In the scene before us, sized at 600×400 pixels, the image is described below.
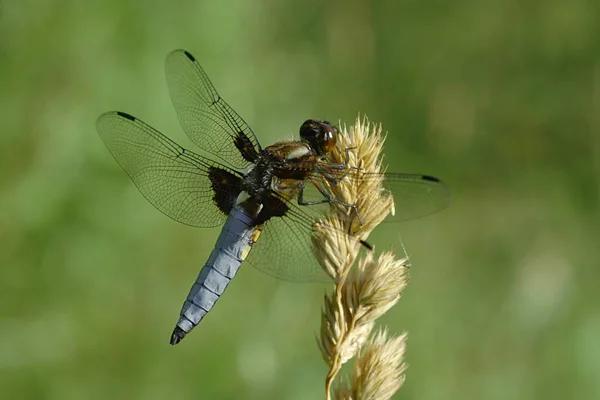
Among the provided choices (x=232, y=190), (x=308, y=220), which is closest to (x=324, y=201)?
(x=308, y=220)

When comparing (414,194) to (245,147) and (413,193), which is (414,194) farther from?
(245,147)

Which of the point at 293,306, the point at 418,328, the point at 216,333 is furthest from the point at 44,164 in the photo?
the point at 418,328

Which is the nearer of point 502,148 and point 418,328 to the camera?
point 418,328

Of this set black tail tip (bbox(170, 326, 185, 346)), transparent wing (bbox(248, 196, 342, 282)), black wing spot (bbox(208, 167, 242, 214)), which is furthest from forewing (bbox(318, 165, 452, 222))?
black tail tip (bbox(170, 326, 185, 346))

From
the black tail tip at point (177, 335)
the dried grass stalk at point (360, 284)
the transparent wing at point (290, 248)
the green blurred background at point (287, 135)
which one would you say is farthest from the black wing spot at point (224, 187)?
the green blurred background at point (287, 135)

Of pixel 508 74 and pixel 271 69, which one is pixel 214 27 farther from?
pixel 508 74

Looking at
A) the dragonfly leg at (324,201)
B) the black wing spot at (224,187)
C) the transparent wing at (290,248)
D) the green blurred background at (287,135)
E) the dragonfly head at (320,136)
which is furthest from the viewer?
the green blurred background at (287,135)

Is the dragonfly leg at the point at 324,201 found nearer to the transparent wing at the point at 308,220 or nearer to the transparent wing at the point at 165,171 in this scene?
the transparent wing at the point at 308,220
